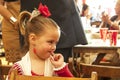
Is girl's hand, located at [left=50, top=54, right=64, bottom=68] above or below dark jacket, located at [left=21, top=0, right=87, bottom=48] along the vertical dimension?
below

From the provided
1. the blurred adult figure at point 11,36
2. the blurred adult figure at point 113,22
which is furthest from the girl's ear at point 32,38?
the blurred adult figure at point 113,22

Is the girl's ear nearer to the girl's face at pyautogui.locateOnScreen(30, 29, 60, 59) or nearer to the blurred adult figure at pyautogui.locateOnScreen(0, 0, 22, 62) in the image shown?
the girl's face at pyautogui.locateOnScreen(30, 29, 60, 59)

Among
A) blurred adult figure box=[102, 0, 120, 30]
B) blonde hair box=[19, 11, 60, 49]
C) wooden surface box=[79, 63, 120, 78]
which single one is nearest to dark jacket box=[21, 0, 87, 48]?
blonde hair box=[19, 11, 60, 49]

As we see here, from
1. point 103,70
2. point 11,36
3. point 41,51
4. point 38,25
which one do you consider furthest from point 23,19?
point 103,70

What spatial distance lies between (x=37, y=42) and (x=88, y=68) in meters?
0.33

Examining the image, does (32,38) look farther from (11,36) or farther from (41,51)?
(11,36)

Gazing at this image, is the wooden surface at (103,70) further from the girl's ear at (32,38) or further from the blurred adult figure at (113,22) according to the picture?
the blurred adult figure at (113,22)

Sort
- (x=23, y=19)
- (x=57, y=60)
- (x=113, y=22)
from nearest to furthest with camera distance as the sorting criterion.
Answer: (x=57, y=60), (x=23, y=19), (x=113, y=22)

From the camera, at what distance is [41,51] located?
1.70 metres

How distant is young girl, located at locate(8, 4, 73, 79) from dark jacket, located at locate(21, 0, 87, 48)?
34 centimetres

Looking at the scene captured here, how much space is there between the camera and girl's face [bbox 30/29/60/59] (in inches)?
65.6

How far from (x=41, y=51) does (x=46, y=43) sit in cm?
6

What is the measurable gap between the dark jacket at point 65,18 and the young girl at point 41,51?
1.12 ft

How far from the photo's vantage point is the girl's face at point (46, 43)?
65.6 inches
